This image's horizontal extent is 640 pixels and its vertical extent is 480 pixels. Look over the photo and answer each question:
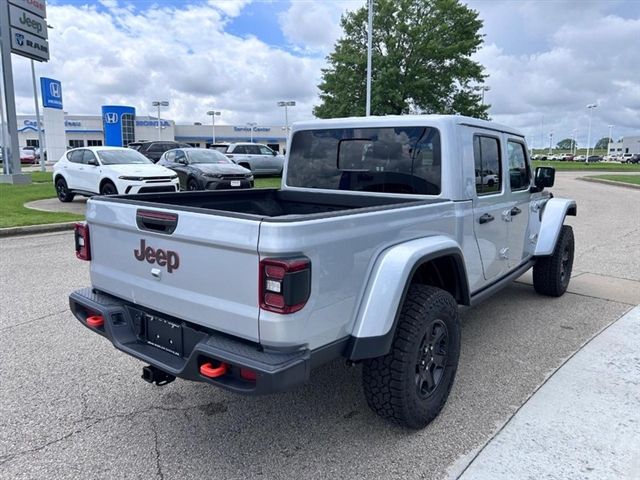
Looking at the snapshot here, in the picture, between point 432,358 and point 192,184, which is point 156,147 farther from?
point 432,358

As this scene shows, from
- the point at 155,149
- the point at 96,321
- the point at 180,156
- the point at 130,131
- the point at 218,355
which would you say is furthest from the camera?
the point at 130,131

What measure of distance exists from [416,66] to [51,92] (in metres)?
25.4

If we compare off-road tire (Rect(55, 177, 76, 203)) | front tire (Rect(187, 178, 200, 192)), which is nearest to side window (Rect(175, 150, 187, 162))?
front tire (Rect(187, 178, 200, 192))

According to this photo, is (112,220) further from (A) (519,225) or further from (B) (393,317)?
(A) (519,225)

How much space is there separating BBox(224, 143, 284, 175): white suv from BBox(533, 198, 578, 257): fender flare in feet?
60.2

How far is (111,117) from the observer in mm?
63438

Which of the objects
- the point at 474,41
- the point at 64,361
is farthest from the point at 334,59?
the point at 64,361

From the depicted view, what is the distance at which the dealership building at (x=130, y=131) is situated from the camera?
64.1m

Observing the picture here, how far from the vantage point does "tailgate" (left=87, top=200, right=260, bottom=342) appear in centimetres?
233

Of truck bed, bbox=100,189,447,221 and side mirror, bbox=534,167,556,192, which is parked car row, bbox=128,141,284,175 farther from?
side mirror, bbox=534,167,556,192

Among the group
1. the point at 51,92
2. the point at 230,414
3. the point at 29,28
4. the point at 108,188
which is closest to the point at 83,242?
the point at 230,414

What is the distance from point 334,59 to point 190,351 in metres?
34.0

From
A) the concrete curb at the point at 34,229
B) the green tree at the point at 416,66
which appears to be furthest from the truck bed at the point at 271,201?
the green tree at the point at 416,66

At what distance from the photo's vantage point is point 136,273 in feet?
9.50
